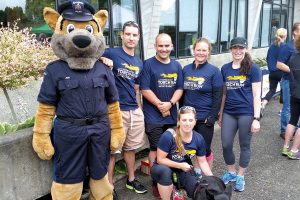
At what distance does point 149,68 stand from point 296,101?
8.18ft

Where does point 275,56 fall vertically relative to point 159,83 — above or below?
above

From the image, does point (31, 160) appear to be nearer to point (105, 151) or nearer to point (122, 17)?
point (105, 151)

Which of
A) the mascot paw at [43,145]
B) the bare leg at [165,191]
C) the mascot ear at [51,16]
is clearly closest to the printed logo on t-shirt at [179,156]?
the bare leg at [165,191]

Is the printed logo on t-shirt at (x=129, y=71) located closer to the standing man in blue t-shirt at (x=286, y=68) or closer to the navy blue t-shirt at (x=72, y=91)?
the navy blue t-shirt at (x=72, y=91)

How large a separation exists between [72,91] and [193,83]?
5.13 feet

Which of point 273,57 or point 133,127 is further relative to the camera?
point 273,57

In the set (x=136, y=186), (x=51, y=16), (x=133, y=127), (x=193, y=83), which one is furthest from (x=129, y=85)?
(x=136, y=186)

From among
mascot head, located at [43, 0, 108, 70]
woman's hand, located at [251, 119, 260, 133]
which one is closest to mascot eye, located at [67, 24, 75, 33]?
mascot head, located at [43, 0, 108, 70]

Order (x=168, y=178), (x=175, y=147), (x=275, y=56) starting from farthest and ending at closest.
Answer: (x=275, y=56), (x=175, y=147), (x=168, y=178)

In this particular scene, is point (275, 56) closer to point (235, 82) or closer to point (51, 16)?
point (235, 82)

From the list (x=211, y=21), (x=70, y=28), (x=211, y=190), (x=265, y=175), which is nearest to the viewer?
(x=70, y=28)

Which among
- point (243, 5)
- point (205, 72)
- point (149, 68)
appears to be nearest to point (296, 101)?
point (205, 72)

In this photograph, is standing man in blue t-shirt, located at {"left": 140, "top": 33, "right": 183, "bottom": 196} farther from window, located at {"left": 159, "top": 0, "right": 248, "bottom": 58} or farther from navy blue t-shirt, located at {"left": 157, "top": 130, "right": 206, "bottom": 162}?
window, located at {"left": 159, "top": 0, "right": 248, "bottom": 58}

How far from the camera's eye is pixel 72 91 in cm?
290
